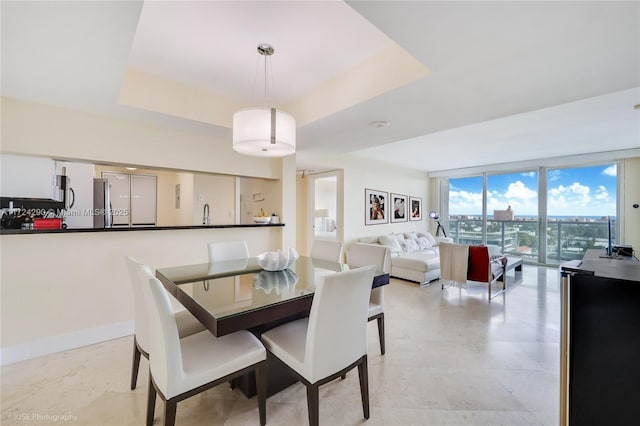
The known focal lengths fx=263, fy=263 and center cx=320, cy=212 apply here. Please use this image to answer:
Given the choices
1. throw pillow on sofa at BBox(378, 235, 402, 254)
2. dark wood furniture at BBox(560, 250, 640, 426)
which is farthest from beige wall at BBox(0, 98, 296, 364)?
throw pillow on sofa at BBox(378, 235, 402, 254)

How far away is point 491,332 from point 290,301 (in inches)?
96.9

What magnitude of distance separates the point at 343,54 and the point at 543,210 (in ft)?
21.7

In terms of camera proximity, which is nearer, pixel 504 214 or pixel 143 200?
pixel 143 200

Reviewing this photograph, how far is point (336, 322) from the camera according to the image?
1449mm

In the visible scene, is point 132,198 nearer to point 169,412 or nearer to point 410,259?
point 169,412

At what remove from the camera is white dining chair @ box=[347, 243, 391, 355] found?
231 cm

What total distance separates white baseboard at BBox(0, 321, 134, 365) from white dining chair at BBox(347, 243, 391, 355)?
2.44 meters

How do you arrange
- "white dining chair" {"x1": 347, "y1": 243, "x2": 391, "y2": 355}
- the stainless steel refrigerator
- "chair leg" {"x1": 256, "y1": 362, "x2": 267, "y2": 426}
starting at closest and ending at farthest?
1. "chair leg" {"x1": 256, "y1": 362, "x2": 267, "y2": 426}
2. "white dining chair" {"x1": 347, "y1": 243, "x2": 391, "y2": 355}
3. the stainless steel refrigerator

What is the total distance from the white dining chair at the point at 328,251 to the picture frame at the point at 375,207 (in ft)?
9.73

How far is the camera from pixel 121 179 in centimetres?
518

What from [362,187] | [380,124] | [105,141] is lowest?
[362,187]

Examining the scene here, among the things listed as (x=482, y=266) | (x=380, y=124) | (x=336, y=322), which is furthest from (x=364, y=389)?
(x=482, y=266)

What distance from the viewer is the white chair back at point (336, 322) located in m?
1.37

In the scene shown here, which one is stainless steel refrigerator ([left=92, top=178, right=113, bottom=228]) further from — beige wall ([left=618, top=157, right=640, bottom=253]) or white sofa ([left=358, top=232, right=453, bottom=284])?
beige wall ([left=618, top=157, right=640, bottom=253])
